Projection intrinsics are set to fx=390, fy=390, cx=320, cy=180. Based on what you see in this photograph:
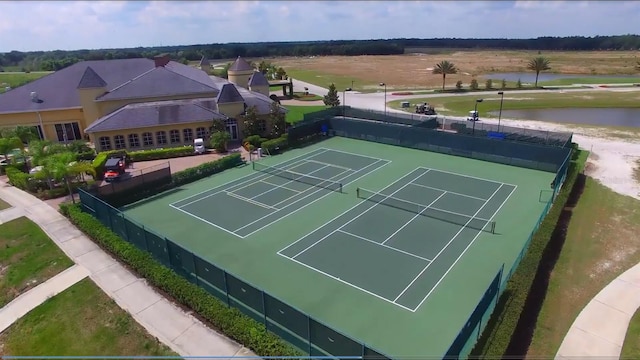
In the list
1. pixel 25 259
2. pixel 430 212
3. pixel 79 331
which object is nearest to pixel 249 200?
pixel 430 212

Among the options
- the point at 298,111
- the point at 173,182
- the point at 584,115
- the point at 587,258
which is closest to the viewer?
the point at 587,258

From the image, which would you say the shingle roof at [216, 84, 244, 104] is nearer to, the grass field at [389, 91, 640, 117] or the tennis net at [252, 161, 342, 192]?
the tennis net at [252, 161, 342, 192]

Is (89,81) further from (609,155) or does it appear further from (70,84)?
(609,155)

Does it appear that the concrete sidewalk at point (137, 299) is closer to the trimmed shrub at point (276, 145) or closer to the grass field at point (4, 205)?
the grass field at point (4, 205)

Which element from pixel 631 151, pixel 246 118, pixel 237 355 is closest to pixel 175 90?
pixel 246 118

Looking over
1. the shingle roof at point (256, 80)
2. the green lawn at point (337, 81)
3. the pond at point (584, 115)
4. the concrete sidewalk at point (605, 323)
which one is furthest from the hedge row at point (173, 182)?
the green lawn at point (337, 81)

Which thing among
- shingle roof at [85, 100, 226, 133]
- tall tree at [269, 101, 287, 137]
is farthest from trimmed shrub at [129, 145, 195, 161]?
tall tree at [269, 101, 287, 137]

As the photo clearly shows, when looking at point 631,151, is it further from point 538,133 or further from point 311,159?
point 311,159
